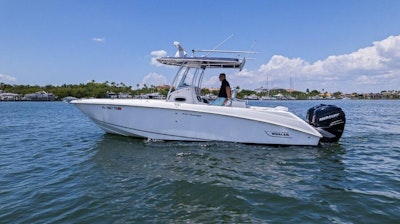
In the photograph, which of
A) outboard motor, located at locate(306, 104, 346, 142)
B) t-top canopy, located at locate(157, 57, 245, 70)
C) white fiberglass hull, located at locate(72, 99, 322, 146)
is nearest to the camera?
white fiberglass hull, located at locate(72, 99, 322, 146)

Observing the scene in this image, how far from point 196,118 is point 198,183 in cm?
400

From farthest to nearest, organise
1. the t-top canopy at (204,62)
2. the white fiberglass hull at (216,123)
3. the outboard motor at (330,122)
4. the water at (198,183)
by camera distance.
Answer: the t-top canopy at (204,62) < the outboard motor at (330,122) < the white fiberglass hull at (216,123) < the water at (198,183)

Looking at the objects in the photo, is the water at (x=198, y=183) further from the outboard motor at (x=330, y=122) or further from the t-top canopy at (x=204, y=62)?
the t-top canopy at (x=204, y=62)

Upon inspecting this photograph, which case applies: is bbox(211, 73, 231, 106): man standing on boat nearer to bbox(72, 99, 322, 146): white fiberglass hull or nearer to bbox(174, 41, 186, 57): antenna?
bbox(72, 99, 322, 146): white fiberglass hull

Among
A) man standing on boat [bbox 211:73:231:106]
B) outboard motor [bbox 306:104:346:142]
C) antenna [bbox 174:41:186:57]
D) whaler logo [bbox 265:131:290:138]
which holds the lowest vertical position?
whaler logo [bbox 265:131:290:138]

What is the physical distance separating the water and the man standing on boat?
1.46 metres

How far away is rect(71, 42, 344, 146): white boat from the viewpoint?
978 centimetres

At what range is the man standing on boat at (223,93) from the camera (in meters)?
10.4

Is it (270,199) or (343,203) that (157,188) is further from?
(343,203)

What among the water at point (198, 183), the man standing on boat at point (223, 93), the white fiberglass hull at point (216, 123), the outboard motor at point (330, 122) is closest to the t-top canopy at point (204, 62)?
the man standing on boat at point (223, 93)

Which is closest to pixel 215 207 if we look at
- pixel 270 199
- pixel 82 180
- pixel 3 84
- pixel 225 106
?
pixel 270 199

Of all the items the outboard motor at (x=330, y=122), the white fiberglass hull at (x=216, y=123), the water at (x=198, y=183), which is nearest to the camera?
the water at (x=198, y=183)

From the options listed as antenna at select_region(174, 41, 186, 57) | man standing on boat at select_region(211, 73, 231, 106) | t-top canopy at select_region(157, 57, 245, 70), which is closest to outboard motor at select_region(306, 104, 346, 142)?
man standing on boat at select_region(211, 73, 231, 106)

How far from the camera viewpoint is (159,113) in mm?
10086
